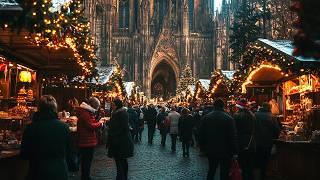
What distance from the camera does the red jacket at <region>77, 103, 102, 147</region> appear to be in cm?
788

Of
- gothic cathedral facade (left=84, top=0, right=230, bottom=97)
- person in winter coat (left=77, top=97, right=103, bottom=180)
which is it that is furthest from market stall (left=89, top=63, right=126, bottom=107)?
gothic cathedral facade (left=84, top=0, right=230, bottom=97)

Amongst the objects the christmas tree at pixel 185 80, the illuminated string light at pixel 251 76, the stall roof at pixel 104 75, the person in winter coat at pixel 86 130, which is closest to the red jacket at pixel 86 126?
the person in winter coat at pixel 86 130

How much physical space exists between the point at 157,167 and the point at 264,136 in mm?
3662

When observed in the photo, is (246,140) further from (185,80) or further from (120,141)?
(185,80)

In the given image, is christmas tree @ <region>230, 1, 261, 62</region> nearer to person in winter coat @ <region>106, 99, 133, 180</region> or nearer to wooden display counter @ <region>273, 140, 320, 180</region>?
wooden display counter @ <region>273, 140, 320, 180</region>

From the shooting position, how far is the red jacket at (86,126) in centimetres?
788

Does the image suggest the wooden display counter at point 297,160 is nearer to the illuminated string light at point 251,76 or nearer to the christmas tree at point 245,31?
the illuminated string light at point 251,76

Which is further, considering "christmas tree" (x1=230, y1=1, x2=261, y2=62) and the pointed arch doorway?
the pointed arch doorway

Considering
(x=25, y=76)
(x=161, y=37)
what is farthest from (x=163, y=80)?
(x=25, y=76)

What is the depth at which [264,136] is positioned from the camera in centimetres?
839

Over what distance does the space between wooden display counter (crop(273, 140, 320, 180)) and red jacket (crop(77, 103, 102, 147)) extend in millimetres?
3612

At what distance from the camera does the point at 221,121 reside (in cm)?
698

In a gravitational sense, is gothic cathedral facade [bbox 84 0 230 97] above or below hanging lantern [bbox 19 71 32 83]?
above

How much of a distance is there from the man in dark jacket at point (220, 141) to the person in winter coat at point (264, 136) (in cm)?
159
